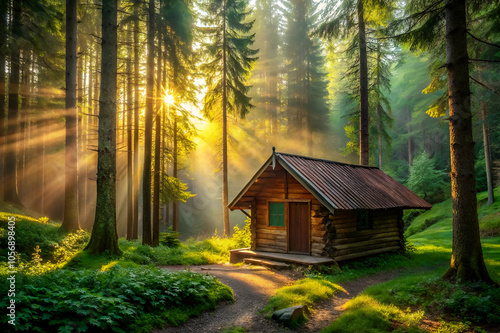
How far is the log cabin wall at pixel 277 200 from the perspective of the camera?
44.7 ft

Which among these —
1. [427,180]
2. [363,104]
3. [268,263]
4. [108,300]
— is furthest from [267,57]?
[108,300]

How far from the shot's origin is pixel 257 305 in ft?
26.5

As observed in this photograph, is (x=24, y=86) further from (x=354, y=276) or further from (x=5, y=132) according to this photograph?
(x=354, y=276)

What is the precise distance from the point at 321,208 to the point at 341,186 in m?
1.58

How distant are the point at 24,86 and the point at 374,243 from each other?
2478cm

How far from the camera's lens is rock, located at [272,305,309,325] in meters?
6.73

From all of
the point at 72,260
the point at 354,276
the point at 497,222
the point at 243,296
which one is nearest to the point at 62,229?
the point at 72,260

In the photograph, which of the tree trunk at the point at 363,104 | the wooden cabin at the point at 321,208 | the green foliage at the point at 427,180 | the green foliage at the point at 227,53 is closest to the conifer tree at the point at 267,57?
the green foliage at the point at 227,53

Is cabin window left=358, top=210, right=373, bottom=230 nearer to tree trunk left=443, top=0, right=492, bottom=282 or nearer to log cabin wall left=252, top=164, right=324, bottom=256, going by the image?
log cabin wall left=252, top=164, right=324, bottom=256

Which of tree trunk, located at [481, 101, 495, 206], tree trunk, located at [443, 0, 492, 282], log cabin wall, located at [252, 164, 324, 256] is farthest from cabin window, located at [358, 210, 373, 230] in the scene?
tree trunk, located at [481, 101, 495, 206]

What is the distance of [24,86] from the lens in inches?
826

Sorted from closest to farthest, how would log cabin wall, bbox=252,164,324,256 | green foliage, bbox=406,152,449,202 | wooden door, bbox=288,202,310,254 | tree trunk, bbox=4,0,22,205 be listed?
log cabin wall, bbox=252,164,324,256, wooden door, bbox=288,202,310,254, tree trunk, bbox=4,0,22,205, green foliage, bbox=406,152,449,202

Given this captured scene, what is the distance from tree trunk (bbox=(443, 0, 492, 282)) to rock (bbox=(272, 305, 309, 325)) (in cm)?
437

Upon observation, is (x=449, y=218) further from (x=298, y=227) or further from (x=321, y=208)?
(x=321, y=208)
